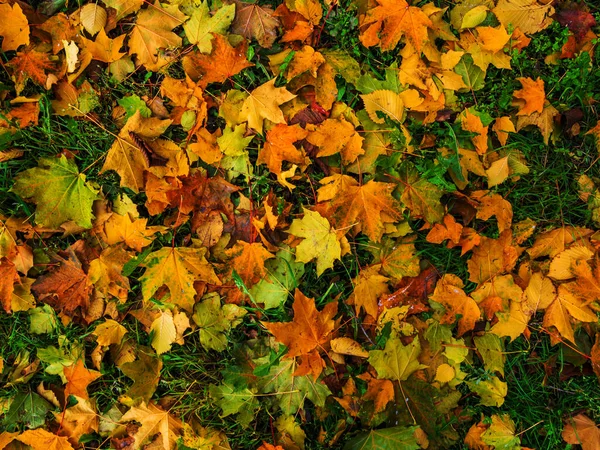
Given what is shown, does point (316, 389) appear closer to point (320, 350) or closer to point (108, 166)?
point (320, 350)

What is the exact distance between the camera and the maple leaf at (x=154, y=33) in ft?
7.02

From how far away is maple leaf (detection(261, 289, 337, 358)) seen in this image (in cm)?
198

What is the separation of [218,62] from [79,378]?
148 centimetres

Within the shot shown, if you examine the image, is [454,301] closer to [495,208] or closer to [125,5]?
[495,208]

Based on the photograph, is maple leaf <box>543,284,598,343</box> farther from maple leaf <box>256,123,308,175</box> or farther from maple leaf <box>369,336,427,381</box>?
maple leaf <box>256,123,308,175</box>

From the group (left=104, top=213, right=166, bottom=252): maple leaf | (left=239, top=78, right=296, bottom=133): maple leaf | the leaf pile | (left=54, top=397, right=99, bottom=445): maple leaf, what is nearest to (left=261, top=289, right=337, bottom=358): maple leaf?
the leaf pile

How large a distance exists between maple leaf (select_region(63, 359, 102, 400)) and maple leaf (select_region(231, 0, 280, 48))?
5.20 ft

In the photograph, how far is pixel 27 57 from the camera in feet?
6.98

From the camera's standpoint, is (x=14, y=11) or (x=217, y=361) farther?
(x=217, y=361)

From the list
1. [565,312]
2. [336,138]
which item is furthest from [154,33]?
[565,312]

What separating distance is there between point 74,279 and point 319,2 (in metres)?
1.59

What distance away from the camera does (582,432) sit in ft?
7.02

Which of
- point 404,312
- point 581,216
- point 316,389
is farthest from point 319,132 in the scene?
point 581,216

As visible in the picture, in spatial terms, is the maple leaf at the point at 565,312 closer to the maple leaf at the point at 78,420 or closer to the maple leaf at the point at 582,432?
the maple leaf at the point at 582,432
